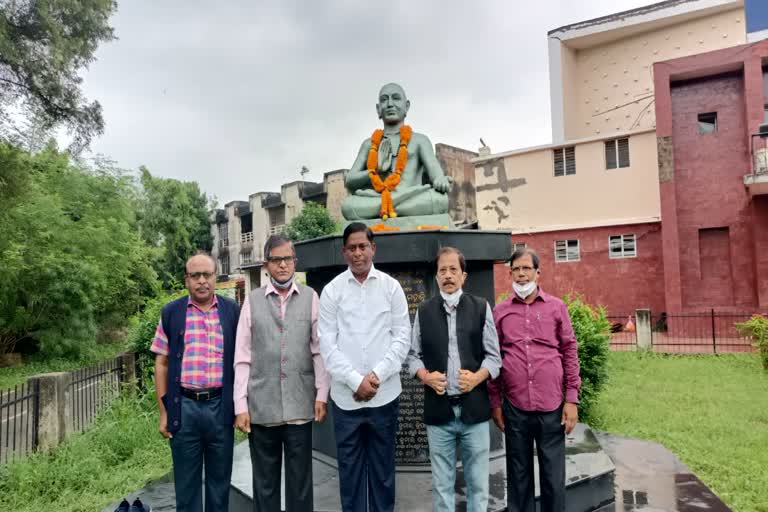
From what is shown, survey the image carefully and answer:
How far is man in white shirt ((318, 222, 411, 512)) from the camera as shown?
9.73 feet

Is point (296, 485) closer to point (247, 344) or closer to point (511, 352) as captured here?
point (247, 344)

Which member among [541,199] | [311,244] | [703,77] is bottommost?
[311,244]

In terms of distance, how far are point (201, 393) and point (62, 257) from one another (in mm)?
14490

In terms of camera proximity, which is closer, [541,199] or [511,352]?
[511,352]

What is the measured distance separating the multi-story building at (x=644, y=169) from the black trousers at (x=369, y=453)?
1517 cm

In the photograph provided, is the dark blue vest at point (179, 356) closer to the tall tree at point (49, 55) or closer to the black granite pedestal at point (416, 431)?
the black granite pedestal at point (416, 431)

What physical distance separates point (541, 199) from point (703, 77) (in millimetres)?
5945

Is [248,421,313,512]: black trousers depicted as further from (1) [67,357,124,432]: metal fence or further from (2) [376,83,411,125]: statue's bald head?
(1) [67,357,124,432]: metal fence

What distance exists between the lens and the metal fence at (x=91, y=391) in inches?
266

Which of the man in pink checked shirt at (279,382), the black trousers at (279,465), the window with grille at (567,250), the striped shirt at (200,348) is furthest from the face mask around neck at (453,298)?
the window with grille at (567,250)

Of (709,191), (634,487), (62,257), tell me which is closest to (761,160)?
(709,191)

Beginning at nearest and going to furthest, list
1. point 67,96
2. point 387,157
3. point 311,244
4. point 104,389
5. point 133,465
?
point 311,244 → point 387,157 → point 133,465 → point 104,389 → point 67,96

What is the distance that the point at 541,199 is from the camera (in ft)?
60.7

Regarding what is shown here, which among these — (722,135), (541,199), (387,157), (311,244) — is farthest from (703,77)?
(311,244)
